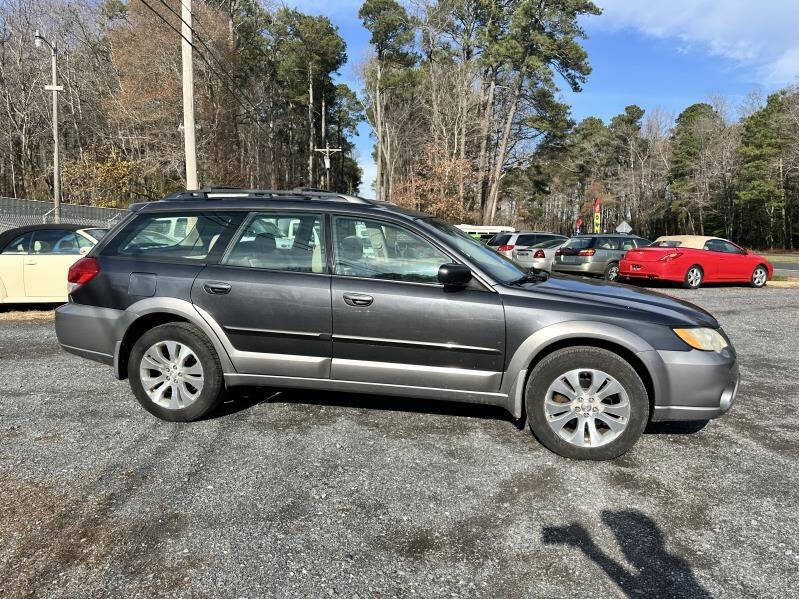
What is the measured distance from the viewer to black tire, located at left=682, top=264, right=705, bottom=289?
44.1 feet

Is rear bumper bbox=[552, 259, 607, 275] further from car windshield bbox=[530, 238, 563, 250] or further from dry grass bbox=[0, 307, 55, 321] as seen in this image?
dry grass bbox=[0, 307, 55, 321]

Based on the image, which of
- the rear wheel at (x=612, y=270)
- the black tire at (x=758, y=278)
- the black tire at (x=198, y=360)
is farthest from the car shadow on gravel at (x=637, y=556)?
the black tire at (x=758, y=278)

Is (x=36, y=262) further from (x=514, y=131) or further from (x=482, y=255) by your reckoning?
(x=514, y=131)

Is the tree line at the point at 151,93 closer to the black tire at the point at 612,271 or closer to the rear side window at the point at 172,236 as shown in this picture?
the black tire at the point at 612,271

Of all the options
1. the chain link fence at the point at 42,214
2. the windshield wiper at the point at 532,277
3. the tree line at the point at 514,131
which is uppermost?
the tree line at the point at 514,131

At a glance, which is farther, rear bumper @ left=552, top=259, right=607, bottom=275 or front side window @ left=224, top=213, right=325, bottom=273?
rear bumper @ left=552, top=259, right=607, bottom=275

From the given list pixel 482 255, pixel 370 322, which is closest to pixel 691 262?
pixel 482 255

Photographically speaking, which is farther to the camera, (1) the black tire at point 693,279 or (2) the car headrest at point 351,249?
(1) the black tire at point 693,279

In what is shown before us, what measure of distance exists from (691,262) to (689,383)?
38.4 feet

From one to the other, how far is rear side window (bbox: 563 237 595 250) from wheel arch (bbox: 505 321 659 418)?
1226cm

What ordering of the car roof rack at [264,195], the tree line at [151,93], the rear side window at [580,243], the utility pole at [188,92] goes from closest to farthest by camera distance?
the car roof rack at [264,195] < the utility pole at [188,92] < the rear side window at [580,243] < the tree line at [151,93]

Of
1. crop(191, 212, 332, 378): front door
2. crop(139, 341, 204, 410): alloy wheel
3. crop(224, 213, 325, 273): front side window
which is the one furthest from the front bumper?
crop(139, 341, 204, 410): alloy wheel

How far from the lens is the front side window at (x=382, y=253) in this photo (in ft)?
12.1

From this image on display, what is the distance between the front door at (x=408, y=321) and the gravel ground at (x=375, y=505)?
51 cm
